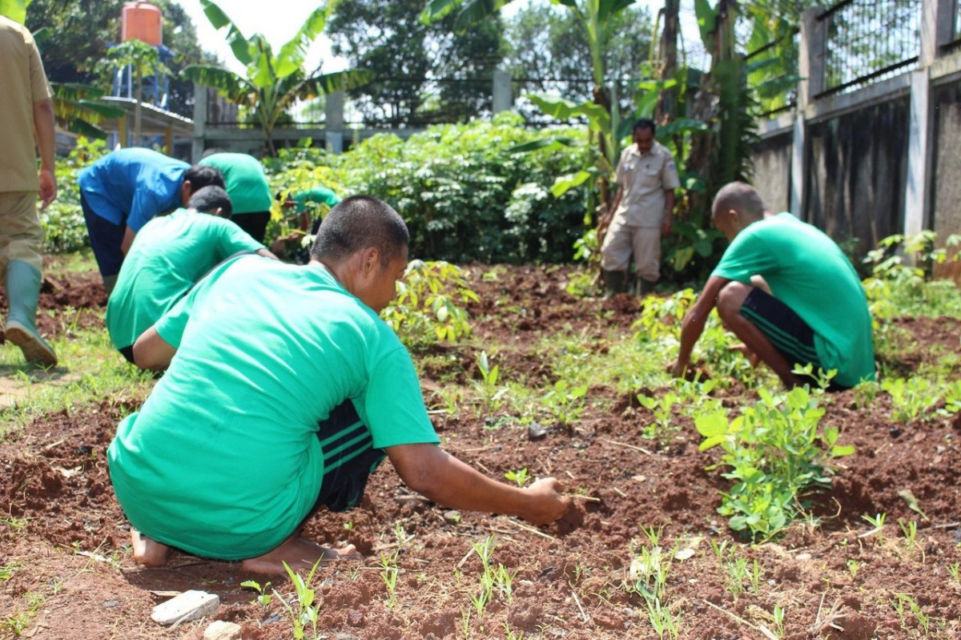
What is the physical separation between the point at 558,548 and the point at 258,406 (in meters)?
1.01

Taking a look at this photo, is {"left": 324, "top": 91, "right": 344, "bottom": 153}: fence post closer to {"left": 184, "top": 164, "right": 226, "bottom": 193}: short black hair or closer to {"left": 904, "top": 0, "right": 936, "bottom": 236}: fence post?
{"left": 904, "top": 0, "right": 936, "bottom": 236}: fence post

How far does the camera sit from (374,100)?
28.4 metres

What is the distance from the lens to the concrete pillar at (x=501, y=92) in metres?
18.9

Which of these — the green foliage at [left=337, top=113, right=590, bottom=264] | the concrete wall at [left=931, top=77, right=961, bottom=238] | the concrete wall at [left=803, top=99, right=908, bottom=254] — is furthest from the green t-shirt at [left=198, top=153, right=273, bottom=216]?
the concrete wall at [left=803, top=99, right=908, bottom=254]

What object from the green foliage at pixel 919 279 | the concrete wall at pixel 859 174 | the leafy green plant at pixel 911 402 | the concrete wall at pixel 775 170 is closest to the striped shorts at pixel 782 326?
the leafy green plant at pixel 911 402

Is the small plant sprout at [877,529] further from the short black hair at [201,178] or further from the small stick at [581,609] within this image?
the short black hair at [201,178]

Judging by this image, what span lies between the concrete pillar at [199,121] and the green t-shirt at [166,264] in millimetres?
14890

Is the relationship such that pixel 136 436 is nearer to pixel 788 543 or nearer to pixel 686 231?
pixel 788 543

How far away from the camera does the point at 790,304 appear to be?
5.09 metres

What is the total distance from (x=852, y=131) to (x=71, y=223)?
30.7 ft

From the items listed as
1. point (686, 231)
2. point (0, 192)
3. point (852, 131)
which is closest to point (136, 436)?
point (0, 192)

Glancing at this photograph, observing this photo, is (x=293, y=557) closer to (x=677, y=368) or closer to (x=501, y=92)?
(x=677, y=368)

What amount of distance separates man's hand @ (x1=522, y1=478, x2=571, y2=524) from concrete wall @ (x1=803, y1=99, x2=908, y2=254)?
7.41 m

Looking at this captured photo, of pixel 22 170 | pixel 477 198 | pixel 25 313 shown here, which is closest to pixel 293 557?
pixel 25 313
